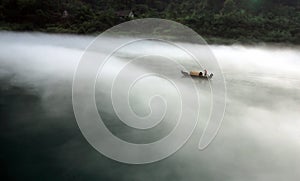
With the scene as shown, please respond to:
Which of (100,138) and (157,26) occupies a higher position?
(157,26)

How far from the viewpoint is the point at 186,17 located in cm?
3125

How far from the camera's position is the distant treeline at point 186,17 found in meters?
29.2

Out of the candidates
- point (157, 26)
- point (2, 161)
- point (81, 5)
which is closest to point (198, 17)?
point (157, 26)

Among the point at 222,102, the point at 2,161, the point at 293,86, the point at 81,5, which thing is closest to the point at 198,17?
the point at 81,5

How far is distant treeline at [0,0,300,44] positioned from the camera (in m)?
29.2

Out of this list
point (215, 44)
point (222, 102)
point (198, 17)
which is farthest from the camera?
point (198, 17)

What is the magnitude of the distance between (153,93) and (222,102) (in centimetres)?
314

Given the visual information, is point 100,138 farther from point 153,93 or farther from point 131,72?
point 131,72

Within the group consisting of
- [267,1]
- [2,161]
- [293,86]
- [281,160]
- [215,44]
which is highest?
[267,1]

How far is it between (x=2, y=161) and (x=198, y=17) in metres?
25.8

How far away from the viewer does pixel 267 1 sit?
34.0 m

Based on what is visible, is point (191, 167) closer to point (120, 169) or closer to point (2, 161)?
point (120, 169)

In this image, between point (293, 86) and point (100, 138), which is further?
point (293, 86)

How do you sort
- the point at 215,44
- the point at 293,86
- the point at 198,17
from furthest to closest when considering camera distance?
the point at 198,17, the point at 215,44, the point at 293,86
